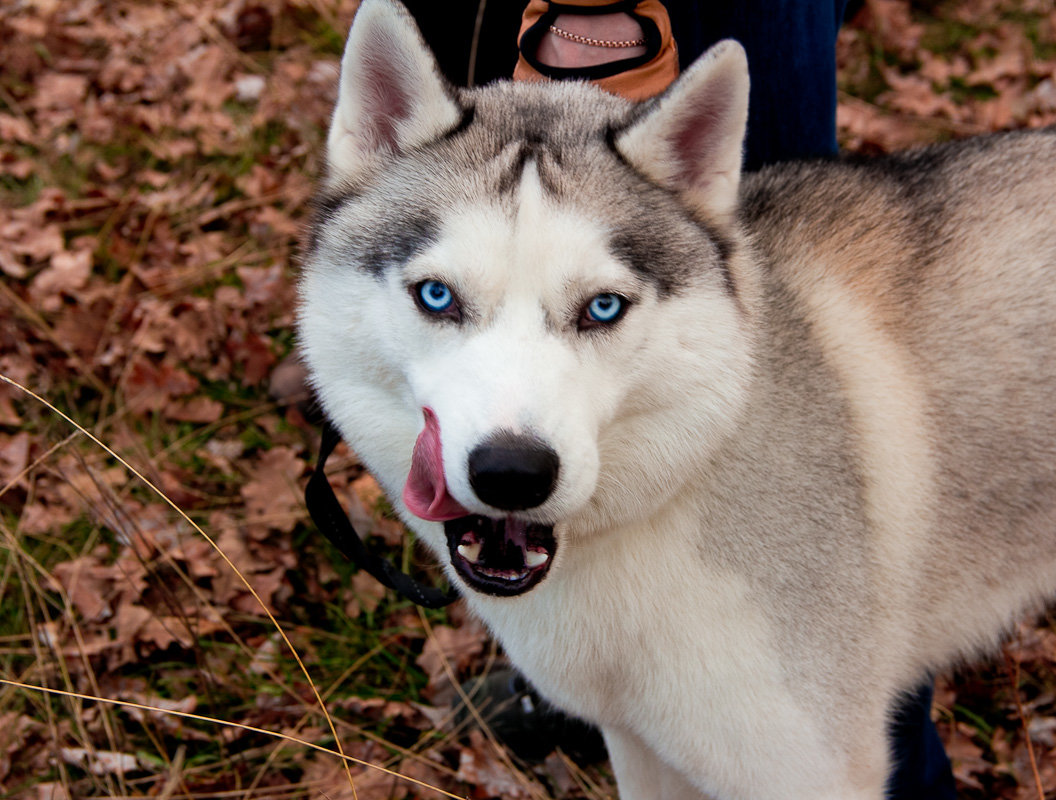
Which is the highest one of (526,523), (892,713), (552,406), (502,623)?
(552,406)

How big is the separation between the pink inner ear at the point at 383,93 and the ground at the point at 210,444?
1046 mm

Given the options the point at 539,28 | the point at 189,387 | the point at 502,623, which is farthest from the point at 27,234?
the point at 502,623

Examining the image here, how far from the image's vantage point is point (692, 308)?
5.92 feet

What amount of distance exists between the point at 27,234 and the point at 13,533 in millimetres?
2074

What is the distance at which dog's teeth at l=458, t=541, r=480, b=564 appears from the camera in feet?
5.81

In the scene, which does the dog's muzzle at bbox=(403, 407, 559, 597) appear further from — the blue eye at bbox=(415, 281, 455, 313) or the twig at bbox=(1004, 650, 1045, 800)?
the twig at bbox=(1004, 650, 1045, 800)

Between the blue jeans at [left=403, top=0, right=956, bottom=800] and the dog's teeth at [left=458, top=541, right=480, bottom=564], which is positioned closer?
the dog's teeth at [left=458, top=541, right=480, bottom=564]

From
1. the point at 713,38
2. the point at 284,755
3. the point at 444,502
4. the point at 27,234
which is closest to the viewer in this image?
the point at 444,502

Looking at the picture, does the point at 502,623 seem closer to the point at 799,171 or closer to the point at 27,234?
the point at 799,171

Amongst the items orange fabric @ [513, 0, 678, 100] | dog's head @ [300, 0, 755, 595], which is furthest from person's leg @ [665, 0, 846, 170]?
dog's head @ [300, 0, 755, 595]

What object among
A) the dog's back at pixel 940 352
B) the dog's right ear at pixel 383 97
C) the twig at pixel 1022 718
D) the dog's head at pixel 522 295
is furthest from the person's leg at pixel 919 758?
the dog's right ear at pixel 383 97

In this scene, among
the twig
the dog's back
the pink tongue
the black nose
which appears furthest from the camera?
the twig

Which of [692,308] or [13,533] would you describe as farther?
[13,533]

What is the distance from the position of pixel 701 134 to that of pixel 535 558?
941 mm
